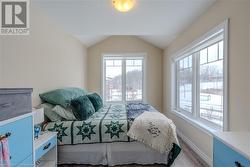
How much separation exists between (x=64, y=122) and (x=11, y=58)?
3.44 feet

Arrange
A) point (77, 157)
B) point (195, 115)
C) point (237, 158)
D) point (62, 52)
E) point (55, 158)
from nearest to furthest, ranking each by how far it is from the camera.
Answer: point (237, 158)
point (55, 158)
point (77, 157)
point (195, 115)
point (62, 52)

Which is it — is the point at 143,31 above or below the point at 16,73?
above

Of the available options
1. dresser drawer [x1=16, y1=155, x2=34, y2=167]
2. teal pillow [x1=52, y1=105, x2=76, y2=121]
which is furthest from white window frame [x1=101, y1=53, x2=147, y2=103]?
dresser drawer [x1=16, y1=155, x2=34, y2=167]

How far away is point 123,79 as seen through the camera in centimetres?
623

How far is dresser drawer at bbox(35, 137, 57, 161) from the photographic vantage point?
6.56 feet

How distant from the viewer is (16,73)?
2.32m

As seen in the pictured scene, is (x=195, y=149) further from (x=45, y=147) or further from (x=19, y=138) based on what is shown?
(x=19, y=138)

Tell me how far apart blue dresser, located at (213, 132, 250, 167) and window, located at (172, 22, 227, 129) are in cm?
92

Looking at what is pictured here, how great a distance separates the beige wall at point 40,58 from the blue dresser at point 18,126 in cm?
85

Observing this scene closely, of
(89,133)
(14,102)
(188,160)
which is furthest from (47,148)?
(188,160)

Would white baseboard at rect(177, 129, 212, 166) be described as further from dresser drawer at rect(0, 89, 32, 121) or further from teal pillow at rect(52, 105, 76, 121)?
dresser drawer at rect(0, 89, 32, 121)

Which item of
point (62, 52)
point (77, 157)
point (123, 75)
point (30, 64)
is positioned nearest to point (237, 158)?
point (77, 157)

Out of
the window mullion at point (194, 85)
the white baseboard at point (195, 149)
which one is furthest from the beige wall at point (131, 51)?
the window mullion at point (194, 85)

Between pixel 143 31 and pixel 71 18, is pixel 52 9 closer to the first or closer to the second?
pixel 71 18
